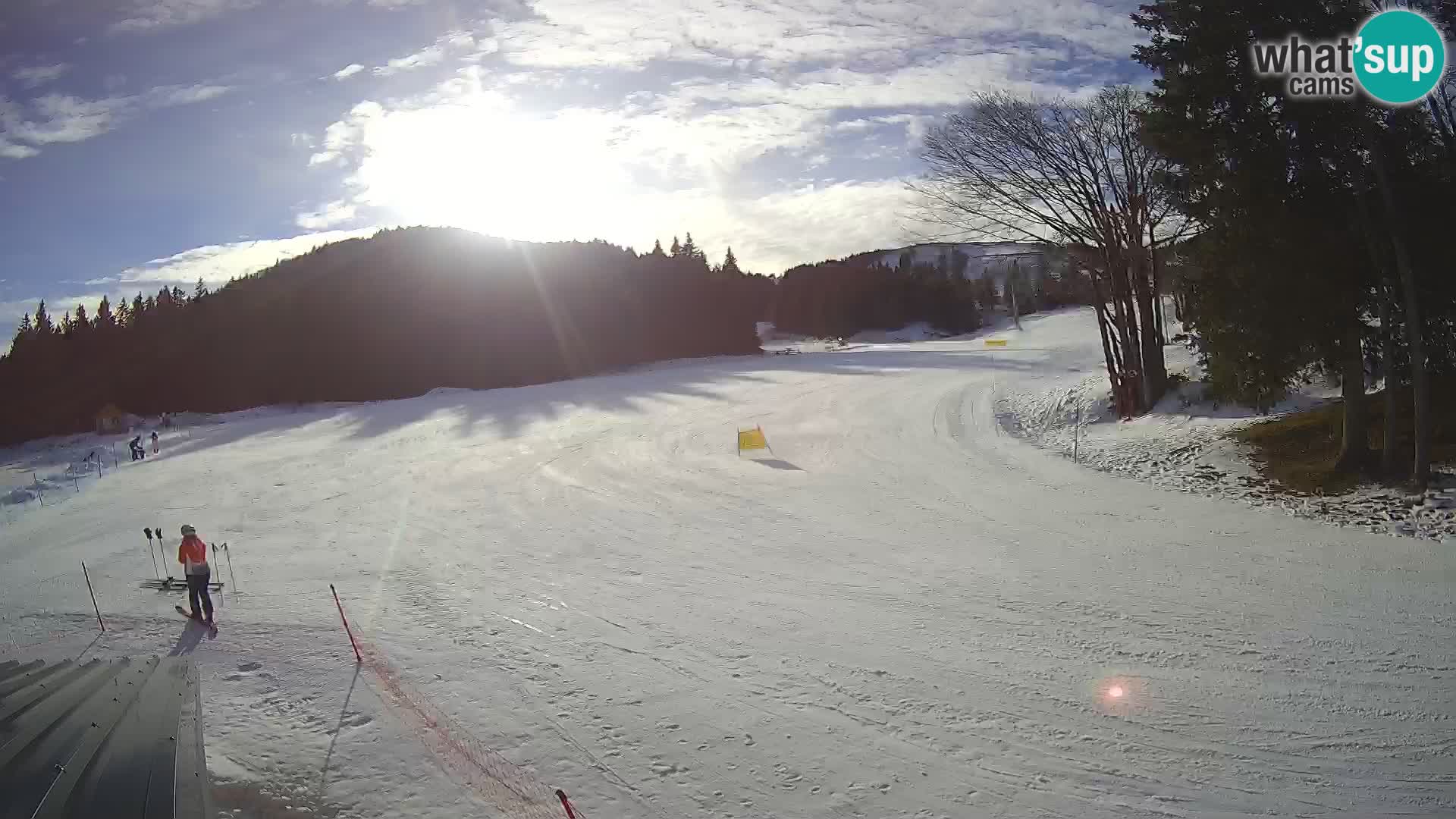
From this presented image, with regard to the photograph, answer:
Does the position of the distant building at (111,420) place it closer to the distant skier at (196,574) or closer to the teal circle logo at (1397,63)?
the distant skier at (196,574)

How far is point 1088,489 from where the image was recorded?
1509 cm

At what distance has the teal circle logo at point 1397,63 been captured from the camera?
36.3 feet

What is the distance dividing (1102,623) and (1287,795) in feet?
10.7

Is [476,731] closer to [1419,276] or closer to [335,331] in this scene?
[1419,276]

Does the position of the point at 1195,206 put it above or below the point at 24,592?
above

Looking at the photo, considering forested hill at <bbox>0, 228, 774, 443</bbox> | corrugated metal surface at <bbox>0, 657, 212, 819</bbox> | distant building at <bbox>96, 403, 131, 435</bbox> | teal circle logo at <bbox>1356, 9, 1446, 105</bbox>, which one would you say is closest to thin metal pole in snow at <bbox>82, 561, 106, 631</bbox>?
corrugated metal surface at <bbox>0, 657, 212, 819</bbox>

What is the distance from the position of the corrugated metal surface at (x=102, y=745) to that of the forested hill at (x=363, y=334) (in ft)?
162

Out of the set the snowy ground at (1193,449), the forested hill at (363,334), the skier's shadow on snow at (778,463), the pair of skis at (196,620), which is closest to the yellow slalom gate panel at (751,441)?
the skier's shadow on snow at (778,463)

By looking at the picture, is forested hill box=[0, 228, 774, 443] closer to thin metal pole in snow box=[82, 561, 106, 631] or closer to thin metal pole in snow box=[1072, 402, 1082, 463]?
thin metal pole in snow box=[82, 561, 106, 631]

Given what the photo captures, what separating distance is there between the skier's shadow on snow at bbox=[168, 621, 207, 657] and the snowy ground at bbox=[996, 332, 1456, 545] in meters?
15.5

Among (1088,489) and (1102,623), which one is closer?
(1102,623)

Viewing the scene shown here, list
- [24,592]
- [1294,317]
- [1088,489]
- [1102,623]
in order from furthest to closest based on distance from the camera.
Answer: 1. [1088,489]
2. [24,592]
3. [1294,317]
4. [1102,623]

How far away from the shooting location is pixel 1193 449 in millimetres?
15984

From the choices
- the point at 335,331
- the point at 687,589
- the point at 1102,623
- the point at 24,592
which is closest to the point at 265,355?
the point at 335,331
